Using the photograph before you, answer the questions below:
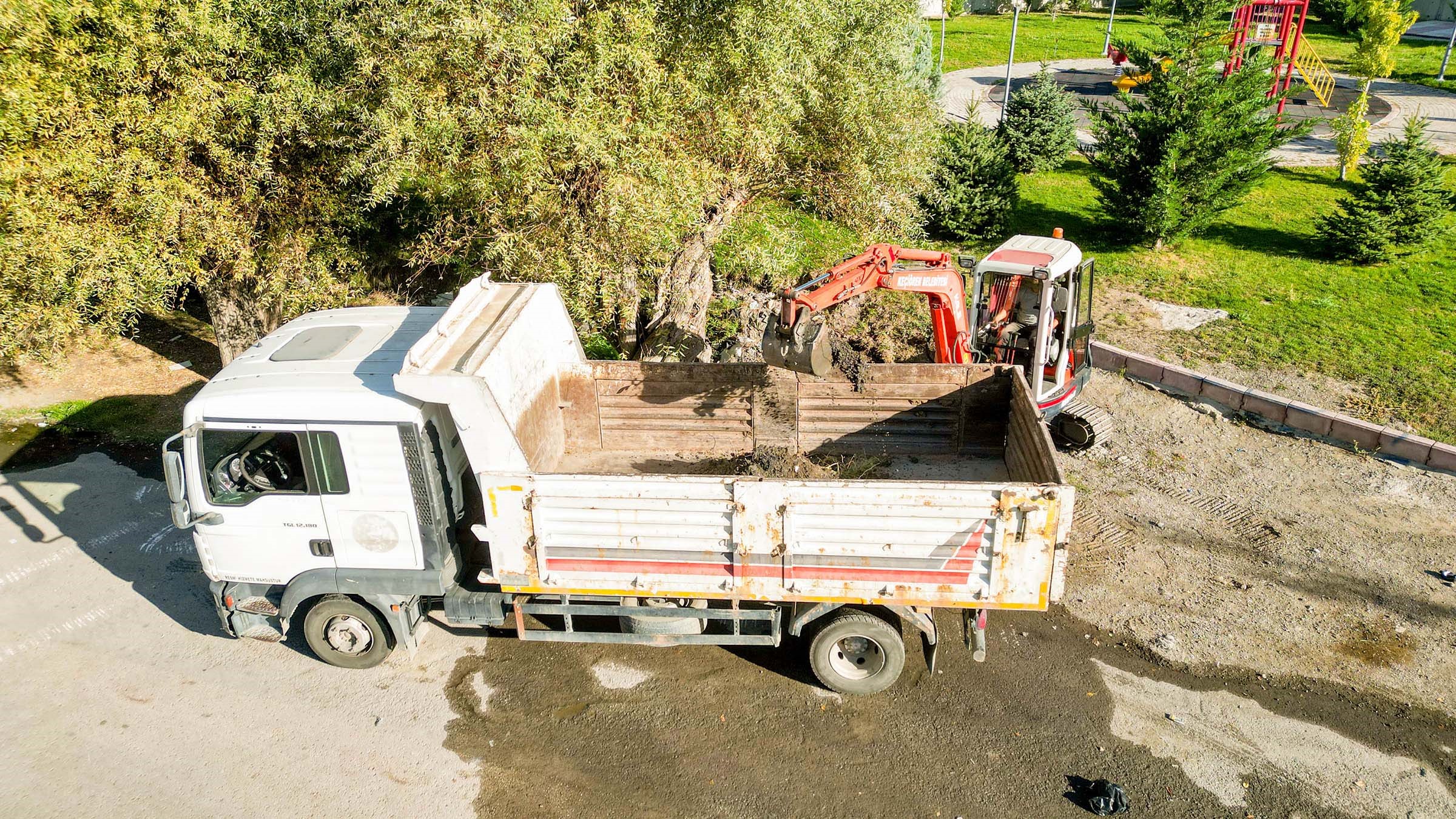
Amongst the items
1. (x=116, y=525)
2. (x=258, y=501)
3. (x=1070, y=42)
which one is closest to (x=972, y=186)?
(x=258, y=501)

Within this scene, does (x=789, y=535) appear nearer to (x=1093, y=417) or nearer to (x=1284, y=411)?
(x=1093, y=417)

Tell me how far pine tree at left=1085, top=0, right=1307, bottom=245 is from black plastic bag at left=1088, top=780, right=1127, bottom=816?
1262 centimetres

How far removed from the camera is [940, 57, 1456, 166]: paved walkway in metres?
21.5

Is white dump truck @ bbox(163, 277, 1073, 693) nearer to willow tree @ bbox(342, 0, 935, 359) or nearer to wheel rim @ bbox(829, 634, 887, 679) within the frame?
wheel rim @ bbox(829, 634, 887, 679)

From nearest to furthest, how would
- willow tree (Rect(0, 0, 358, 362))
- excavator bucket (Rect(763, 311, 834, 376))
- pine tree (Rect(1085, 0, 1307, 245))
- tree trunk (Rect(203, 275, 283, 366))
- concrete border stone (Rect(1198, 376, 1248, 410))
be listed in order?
A: excavator bucket (Rect(763, 311, 834, 376)) < willow tree (Rect(0, 0, 358, 362)) < concrete border stone (Rect(1198, 376, 1248, 410)) < tree trunk (Rect(203, 275, 283, 366)) < pine tree (Rect(1085, 0, 1307, 245))

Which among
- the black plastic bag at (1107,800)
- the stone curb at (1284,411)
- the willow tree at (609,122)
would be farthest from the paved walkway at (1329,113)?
the black plastic bag at (1107,800)

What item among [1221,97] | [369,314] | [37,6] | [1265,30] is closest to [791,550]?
[369,314]

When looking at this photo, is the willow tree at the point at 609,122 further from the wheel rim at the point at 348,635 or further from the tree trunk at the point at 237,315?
the wheel rim at the point at 348,635

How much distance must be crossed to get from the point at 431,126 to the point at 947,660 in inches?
278

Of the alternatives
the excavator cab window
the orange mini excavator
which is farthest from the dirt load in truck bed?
the excavator cab window

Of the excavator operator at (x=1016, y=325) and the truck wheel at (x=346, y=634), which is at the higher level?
the excavator operator at (x=1016, y=325)

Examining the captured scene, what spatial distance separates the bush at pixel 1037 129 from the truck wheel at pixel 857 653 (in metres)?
16.5

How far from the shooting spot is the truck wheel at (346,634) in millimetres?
7086

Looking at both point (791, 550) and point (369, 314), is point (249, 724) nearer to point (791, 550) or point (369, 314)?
point (369, 314)
